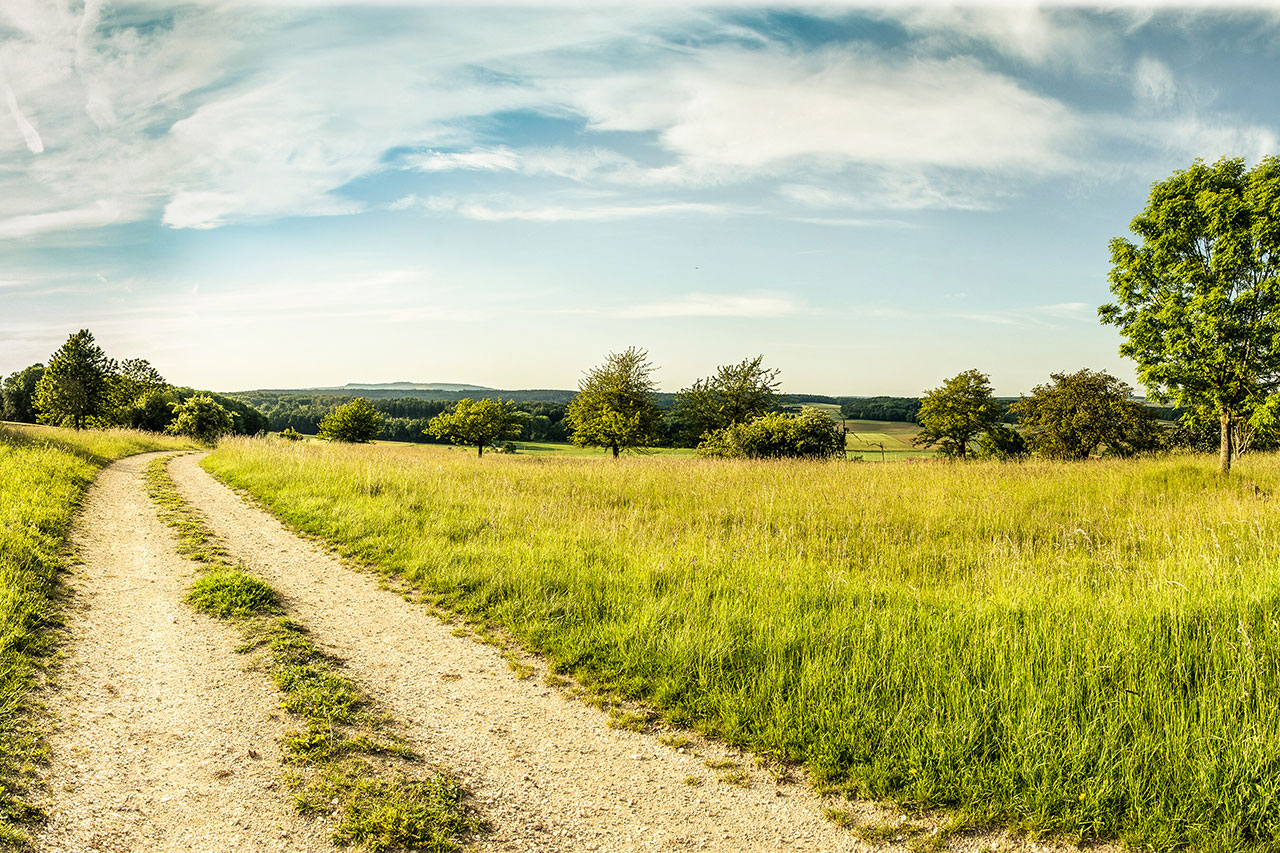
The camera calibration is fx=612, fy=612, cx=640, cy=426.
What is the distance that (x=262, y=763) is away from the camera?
3.89 meters

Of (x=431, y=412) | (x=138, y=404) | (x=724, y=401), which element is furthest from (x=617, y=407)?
(x=431, y=412)

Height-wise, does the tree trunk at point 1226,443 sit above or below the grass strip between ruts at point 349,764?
above

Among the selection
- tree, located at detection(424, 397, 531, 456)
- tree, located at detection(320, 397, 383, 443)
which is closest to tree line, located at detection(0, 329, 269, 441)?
tree, located at detection(320, 397, 383, 443)

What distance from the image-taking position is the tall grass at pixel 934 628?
362 cm

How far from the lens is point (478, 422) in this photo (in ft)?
144

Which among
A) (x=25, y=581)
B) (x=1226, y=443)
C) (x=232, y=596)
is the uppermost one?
(x=1226, y=443)

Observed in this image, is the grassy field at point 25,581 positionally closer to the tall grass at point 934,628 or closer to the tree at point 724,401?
the tall grass at point 934,628

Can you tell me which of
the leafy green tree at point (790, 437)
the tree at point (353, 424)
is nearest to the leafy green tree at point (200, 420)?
the tree at point (353, 424)

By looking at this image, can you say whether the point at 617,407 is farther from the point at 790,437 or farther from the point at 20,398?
the point at 20,398

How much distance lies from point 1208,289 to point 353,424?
209ft

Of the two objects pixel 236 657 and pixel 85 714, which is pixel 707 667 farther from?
pixel 85 714

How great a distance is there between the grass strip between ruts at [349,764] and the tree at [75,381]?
48710 mm

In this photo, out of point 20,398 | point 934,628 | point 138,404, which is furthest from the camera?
point 20,398

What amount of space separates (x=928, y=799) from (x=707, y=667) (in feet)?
6.25
